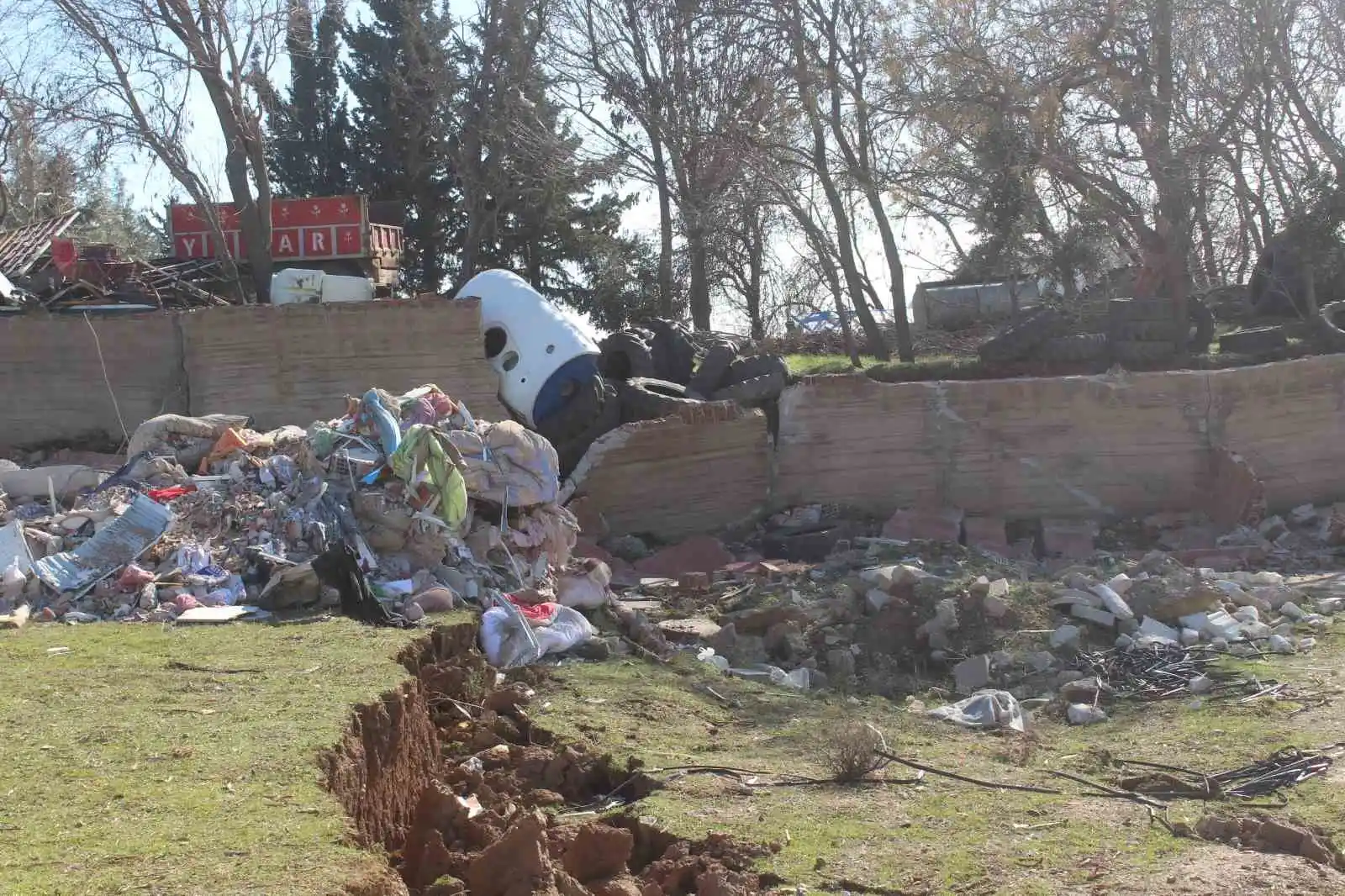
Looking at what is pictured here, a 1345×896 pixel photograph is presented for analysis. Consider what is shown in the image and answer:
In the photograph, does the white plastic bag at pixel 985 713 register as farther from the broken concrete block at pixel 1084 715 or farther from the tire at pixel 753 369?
the tire at pixel 753 369

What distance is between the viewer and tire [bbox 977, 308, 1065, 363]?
15469 mm

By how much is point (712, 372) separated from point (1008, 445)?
3.45 meters

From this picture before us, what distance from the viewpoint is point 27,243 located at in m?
22.5

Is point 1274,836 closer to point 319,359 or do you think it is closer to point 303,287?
point 319,359

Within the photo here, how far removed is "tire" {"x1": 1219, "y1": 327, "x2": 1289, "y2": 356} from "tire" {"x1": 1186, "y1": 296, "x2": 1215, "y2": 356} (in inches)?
16.8

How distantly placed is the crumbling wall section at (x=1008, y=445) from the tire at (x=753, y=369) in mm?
1290

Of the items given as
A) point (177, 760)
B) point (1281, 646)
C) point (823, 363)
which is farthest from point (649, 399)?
point (177, 760)

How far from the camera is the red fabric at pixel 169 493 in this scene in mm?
8993

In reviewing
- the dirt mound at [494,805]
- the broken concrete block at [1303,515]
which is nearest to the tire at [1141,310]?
the broken concrete block at [1303,515]

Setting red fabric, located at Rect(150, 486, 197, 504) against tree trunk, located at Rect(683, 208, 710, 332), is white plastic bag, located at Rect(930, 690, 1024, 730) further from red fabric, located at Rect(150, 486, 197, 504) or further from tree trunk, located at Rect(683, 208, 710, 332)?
tree trunk, located at Rect(683, 208, 710, 332)

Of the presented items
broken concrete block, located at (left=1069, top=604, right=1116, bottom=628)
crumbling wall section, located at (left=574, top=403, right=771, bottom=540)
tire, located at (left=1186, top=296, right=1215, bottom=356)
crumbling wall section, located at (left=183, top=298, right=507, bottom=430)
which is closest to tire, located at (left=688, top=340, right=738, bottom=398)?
crumbling wall section, located at (left=574, top=403, right=771, bottom=540)

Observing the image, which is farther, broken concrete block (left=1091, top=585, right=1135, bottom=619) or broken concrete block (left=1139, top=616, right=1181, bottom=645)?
broken concrete block (left=1091, top=585, right=1135, bottom=619)

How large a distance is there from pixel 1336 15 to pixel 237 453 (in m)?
16.2

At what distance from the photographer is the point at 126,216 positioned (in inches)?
1838
